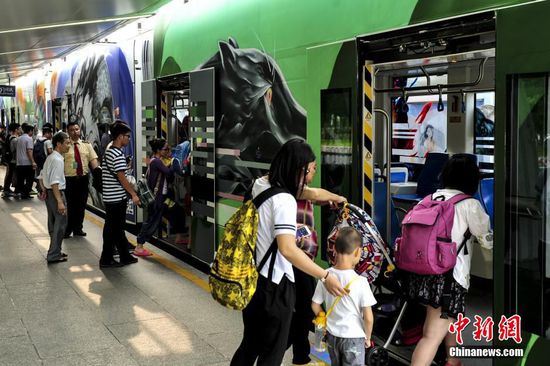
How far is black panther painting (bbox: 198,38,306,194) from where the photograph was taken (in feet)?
18.9

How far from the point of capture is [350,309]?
334cm

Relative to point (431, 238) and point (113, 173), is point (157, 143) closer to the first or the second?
point (113, 173)

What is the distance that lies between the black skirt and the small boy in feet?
2.27

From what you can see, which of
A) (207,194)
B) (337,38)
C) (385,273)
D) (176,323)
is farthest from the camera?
(207,194)

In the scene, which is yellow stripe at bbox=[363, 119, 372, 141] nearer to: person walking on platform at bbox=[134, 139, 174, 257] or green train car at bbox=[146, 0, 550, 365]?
green train car at bbox=[146, 0, 550, 365]

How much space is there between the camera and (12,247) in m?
8.95

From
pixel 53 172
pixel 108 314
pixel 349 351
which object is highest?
pixel 53 172

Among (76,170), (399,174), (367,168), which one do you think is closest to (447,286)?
(367,168)

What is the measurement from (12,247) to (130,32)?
3774 mm

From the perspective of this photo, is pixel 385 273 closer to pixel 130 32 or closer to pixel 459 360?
pixel 459 360

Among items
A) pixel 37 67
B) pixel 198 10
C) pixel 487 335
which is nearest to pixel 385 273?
pixel 487 335

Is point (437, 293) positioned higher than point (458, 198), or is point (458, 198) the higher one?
point (458, 198)

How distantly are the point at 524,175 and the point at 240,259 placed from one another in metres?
1.56

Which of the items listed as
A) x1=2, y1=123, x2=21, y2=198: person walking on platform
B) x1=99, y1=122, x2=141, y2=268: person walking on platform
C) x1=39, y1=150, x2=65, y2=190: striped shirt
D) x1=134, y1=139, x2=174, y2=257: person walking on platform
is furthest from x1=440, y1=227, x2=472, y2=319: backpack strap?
x1=2, y1=123, x2=21, y2=198: person walking on platform
